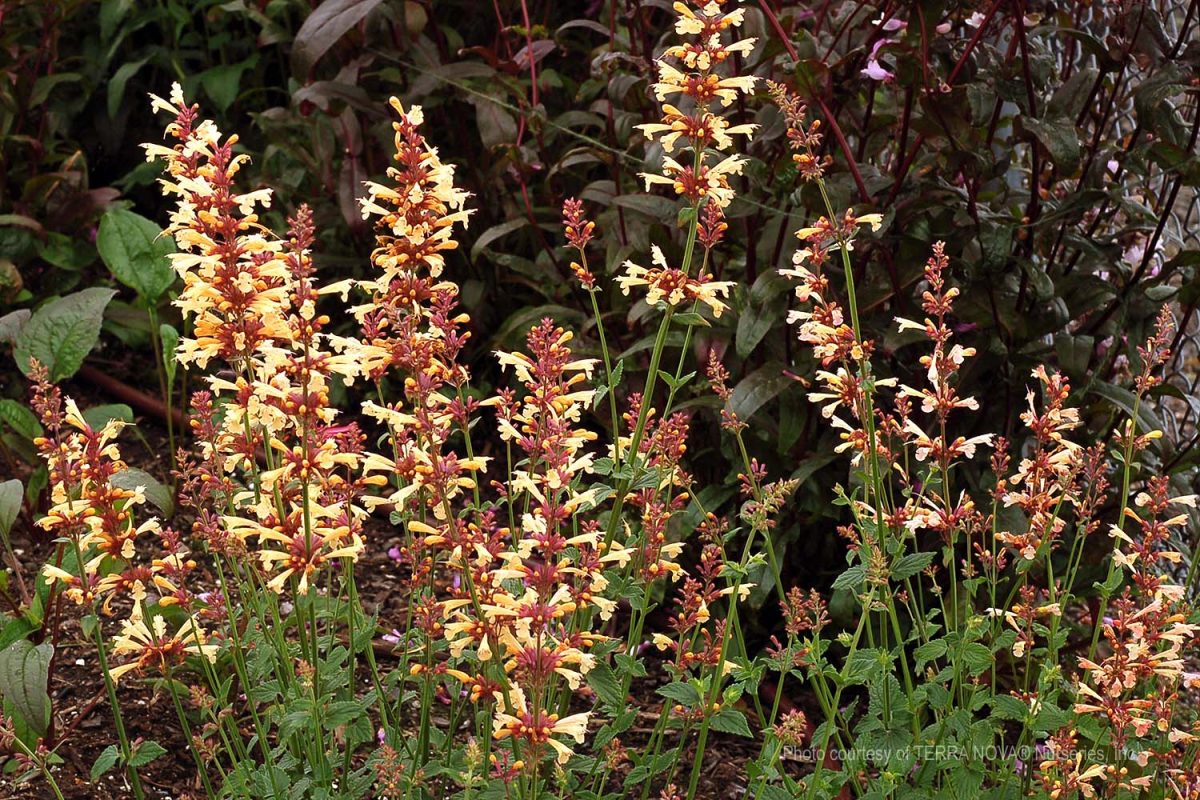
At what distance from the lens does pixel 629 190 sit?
11.5 feet

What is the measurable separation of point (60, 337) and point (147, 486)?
81 cm

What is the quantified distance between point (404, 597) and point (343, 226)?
1297 mm

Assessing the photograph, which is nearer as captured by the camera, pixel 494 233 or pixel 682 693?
pixel 682 693

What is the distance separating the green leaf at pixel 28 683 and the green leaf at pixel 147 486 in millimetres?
358

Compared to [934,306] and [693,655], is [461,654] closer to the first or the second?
[693,655]

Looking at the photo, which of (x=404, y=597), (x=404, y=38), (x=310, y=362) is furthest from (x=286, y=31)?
(x=310, y=362)

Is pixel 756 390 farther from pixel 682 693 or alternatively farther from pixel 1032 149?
pixel 682 693

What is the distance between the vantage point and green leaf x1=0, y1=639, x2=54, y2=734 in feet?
7.25

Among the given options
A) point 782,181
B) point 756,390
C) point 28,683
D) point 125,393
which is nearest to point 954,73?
point 782,181

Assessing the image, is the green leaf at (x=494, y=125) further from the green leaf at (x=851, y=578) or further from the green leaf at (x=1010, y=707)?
the green leaf at (x=1010, y=707)

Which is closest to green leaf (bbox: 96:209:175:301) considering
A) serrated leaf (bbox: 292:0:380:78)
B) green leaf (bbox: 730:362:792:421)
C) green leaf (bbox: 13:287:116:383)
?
green leaf (bbox: 13:287:116:383)

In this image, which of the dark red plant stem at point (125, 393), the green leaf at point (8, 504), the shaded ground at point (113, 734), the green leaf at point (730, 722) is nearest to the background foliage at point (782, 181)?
the dark red plant stem at point (125, 393)

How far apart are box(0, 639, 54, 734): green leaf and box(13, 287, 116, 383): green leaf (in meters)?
1.05

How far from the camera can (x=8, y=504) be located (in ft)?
8.24
